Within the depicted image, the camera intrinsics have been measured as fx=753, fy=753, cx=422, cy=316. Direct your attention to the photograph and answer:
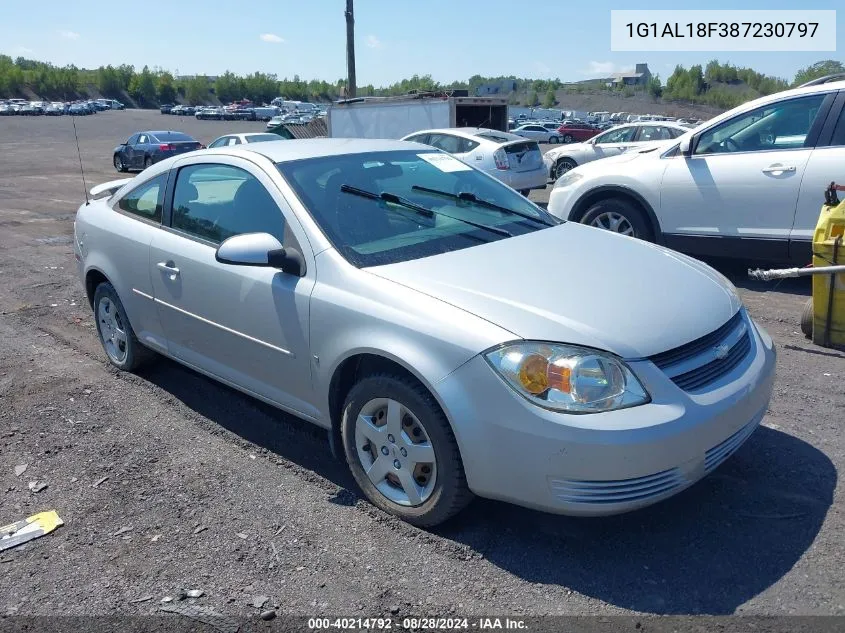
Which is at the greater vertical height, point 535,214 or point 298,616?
point 535,214

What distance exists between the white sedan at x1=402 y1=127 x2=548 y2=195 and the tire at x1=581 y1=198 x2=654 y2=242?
5.80 meters

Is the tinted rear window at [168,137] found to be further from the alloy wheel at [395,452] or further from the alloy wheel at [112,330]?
the alloy wheel at [395,452]

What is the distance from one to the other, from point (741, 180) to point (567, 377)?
487cm

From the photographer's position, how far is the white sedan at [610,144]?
59.3 feet

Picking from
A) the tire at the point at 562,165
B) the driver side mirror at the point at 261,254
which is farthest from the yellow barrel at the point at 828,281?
the tire at the point at 562,165

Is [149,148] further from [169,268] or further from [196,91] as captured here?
[196,91]


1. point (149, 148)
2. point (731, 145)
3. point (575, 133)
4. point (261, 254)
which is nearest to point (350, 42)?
point (149, 148)

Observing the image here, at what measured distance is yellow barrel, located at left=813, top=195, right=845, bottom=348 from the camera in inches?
197

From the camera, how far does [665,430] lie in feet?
9.04

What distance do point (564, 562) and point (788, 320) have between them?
393 centimetres

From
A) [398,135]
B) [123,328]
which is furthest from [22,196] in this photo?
[123,328]

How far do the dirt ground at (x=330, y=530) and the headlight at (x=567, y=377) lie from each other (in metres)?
0.69

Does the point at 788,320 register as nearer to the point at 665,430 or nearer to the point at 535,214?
the point at 535,214

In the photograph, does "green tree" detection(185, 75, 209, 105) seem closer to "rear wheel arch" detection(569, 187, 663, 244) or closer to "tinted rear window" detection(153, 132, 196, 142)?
"tinted rear window" detection(153, 132, 196, 142)
